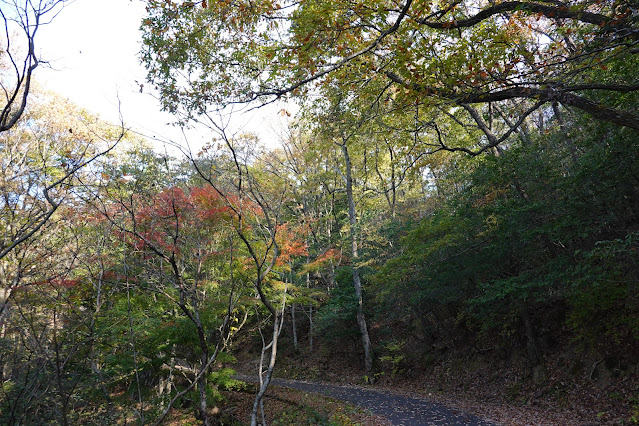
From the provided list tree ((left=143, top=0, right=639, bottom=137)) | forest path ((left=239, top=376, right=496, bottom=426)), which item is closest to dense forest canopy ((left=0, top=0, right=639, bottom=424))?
tree ((left=143, top=0, right=639, bottom=137))

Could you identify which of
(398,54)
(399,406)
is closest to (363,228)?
(399,406)

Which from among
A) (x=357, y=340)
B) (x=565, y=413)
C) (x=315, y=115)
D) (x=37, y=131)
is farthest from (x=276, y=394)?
(x=37, y=131)

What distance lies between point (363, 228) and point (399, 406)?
23.0ft

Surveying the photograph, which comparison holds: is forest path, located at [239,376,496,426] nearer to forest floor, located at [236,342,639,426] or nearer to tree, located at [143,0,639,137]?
forest floor, located at [236,342,639,426]

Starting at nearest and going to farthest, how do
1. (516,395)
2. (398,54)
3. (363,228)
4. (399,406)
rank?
1. (398,54)
2. (516,395)
3. (399,406)
4. (363,228)

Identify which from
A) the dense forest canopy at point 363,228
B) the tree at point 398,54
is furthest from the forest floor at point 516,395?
the tree at point 398,54

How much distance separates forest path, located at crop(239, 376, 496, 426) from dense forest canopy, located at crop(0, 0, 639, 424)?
6.12 ft

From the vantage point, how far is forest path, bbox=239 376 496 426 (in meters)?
7.78

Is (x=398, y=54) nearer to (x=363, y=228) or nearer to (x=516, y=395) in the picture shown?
(x=516, y=395)

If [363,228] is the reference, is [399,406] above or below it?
below

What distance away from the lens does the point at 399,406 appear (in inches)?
371

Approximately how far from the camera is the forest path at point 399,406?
7777mm

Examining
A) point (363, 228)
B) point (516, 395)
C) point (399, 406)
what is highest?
point (363, 228)

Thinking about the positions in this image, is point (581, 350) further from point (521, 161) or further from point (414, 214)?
point (414, 214)
